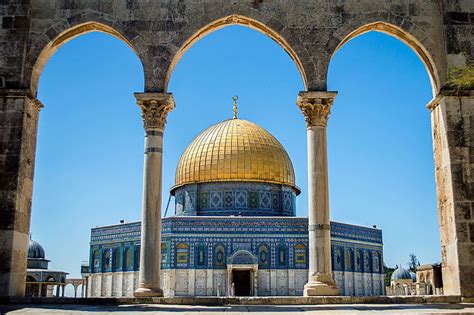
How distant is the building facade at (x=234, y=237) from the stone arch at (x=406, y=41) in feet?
59.4

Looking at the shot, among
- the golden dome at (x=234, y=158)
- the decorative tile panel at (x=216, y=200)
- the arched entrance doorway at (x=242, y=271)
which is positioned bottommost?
the arched entrance doorway at (x=242, y=271)

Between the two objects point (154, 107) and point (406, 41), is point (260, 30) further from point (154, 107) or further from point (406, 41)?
point (406, 41)

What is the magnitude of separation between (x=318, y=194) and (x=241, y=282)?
18.0m

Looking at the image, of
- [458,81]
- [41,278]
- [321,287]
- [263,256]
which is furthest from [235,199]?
[458,81]

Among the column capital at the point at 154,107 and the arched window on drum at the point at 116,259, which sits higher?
the column capital at the point at 154,107

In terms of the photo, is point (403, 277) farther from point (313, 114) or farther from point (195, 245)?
point (313, 114)

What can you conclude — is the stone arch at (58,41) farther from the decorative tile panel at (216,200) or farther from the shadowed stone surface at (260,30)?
the decorative tile panel at (216,200)

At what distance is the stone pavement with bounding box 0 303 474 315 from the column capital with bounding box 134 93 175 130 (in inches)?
140

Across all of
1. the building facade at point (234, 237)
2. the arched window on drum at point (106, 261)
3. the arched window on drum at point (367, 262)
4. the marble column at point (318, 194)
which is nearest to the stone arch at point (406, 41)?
the marble column at point (318, 194)

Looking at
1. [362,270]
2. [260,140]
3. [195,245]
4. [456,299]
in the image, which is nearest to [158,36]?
[456,299]

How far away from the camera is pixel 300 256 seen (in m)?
29.4

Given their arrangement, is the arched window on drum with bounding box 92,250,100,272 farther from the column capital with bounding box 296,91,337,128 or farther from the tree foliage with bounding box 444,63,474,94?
the tree foliage with bounding box 444,63,474,94

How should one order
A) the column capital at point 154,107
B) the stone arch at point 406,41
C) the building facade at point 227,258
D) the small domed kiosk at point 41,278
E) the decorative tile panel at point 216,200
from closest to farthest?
the column capital at point 154,107
the stone arch at point 406,41
the building facade at point 227,258
the decorative tile panel at point 216,200
the small domed kiosk at point 41,278

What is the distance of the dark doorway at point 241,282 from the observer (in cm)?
2872
